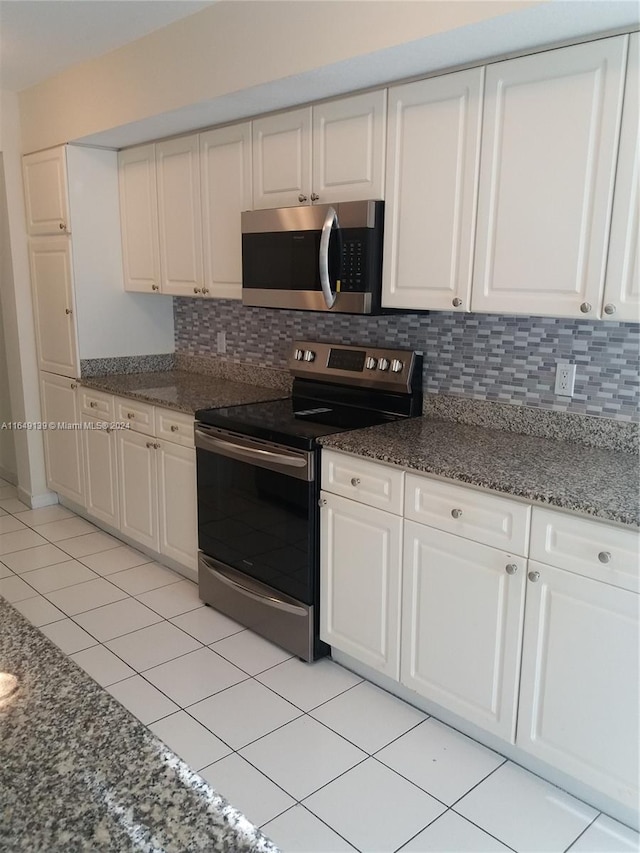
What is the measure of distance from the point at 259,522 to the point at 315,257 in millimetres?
1068

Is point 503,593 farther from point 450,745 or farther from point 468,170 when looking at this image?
point 468,170

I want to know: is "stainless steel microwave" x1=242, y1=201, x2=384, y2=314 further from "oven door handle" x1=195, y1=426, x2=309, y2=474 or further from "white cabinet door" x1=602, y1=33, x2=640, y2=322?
"white cabinet door" x1=602, y1=33, x2=640, y2=322

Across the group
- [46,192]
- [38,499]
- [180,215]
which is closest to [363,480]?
[180,215]

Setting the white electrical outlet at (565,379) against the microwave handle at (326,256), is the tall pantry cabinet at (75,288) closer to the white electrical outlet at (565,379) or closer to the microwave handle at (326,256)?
the microwave handle at (326,256)

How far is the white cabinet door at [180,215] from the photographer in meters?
3.26

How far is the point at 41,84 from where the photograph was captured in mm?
3609

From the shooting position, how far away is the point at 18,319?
4.04m

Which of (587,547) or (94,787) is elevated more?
(94,787)

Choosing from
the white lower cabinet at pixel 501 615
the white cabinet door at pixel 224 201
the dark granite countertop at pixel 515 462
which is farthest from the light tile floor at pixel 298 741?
the white cabinet door at pixel 224 201

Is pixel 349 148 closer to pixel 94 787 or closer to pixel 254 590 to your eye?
pixel 254 590

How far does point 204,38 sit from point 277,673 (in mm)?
2443

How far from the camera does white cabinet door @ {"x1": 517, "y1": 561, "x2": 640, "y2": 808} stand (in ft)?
5.62

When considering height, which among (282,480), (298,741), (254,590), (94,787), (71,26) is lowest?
(298,741)

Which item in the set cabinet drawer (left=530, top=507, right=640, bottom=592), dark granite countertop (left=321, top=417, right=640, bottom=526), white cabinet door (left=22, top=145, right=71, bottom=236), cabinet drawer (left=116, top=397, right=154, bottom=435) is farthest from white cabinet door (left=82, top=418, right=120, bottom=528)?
cabinet drawer (left=530, top=507, right=640, bottom=592)
